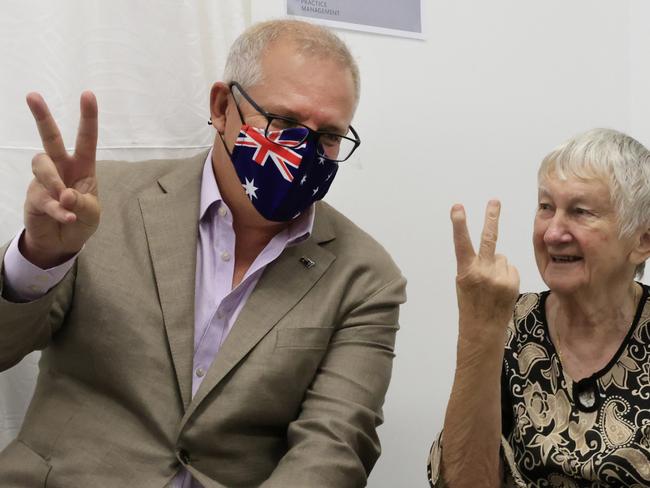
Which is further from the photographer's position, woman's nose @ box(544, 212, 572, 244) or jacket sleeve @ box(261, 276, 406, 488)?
woman's nose @ box(544, 212, 572, 244)

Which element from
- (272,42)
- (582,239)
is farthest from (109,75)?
(582,239)

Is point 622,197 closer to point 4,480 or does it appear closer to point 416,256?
point 416,256

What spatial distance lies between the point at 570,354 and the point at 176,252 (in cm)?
Result: 87

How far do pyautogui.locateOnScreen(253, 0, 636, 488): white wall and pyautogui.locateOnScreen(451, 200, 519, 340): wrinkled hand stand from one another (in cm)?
80

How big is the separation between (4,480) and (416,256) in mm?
1305

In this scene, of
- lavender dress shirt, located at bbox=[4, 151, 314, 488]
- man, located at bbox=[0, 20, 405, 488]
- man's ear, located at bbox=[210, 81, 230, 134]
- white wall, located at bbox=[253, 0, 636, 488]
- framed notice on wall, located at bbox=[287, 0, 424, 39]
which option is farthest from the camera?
white wall, located at bbox=[253, 0, 636, 488]

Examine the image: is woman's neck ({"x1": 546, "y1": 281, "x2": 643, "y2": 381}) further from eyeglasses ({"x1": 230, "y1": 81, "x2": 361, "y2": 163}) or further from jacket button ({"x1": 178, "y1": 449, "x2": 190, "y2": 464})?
jacket button ({"x1": 178, "y1": 449, "x2": 190, "y2": 464})

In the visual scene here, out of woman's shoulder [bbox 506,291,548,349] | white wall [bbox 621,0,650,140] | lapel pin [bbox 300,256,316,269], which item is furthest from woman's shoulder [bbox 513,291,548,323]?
white wall [bbox 621,0,650,140]

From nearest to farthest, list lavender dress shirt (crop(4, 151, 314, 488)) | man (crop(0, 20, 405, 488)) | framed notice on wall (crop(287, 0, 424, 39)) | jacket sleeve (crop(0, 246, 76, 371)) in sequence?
jacket sleeve (crop(0, 246, 76, 371)) < man (crop(0, 20, 405, 488)) < lavender dress shirt (crop(4, 151, 314, 488)) < framed notice on wall (crop(287, 0, 424, 39))

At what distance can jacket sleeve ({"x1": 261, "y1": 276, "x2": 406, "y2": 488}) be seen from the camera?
60.5 inches

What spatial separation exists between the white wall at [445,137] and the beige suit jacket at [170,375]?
0.67m

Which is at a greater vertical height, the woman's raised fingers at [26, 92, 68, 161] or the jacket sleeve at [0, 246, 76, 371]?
the woman's raised fingers at [26, 92, 68, 161]

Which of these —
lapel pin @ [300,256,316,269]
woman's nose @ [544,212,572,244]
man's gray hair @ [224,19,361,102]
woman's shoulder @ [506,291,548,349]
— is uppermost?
man's gray hair @ [224,19,361,102]

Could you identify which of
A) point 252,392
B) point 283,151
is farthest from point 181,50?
point 252,392
